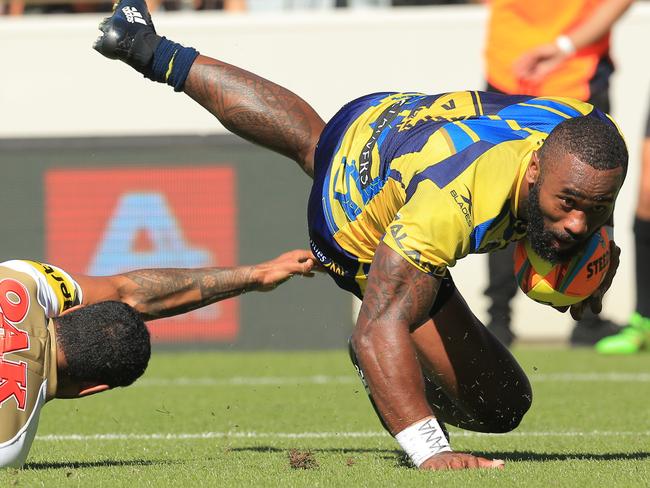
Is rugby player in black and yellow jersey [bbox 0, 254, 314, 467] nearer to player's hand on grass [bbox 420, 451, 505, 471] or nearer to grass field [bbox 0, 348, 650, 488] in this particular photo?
grass field [bbox 0, 348, 650, 488]

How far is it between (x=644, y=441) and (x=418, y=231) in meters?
2.12

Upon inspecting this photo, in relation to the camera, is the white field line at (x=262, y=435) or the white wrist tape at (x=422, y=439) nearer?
the white wrist tape at (x=422, y=439)

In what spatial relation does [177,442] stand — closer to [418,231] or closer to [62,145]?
[418,231]

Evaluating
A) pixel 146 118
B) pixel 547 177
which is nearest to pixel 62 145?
pixel 146 118

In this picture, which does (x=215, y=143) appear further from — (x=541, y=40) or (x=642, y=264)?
(x=642, y=264)

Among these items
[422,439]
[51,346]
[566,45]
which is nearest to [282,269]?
[51,346]

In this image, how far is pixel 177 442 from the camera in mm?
6688

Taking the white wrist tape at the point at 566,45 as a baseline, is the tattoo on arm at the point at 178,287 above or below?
below

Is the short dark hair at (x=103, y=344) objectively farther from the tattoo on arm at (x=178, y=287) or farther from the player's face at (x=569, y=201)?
the player's face at (x=569, y=201)

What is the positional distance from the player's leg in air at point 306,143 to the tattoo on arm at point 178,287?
622 millimetres

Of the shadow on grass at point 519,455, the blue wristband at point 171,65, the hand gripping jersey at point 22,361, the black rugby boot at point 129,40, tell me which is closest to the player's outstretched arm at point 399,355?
the shadow on grass at point 519,455

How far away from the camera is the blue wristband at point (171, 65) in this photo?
6.78 meters

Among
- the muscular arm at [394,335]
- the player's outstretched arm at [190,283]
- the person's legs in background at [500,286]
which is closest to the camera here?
the muscular arm at [394,335]

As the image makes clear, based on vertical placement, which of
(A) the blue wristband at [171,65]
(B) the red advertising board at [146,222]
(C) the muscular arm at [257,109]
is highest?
(A) the blue wristband at [171,65]
